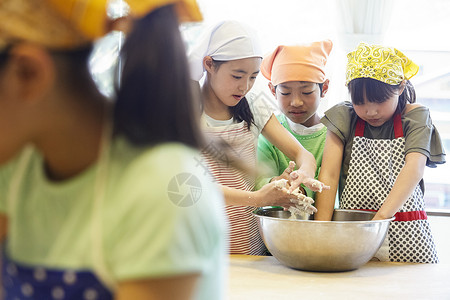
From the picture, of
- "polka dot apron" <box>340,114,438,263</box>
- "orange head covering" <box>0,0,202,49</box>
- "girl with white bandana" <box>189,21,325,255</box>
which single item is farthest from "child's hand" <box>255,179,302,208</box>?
"orange head covering" <box>0,0,202,49</box>

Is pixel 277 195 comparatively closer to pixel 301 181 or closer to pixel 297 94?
pixel 301 181

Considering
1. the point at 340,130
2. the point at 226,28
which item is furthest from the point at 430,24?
the point at 226,28

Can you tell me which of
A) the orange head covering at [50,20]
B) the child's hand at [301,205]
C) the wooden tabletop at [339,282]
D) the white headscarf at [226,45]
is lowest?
the wooden tabletop at [339,282]

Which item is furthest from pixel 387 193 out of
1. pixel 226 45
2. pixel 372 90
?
pixel 226 45

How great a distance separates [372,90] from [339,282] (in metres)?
0.57

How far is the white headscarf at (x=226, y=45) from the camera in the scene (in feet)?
5.24

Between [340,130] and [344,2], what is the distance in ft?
2.72

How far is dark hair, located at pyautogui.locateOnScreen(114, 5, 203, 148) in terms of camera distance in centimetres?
48

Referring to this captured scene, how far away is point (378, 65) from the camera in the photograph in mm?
1556

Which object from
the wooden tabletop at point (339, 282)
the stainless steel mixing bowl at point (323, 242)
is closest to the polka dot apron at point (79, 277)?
the wooden tabletop at point (339, 282)

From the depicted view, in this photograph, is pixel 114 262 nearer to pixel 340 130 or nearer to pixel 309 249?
pixel 309 249

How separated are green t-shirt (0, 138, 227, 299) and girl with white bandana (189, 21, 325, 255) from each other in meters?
1.00

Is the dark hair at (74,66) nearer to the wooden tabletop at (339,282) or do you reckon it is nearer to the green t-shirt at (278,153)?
the wooden tabletop at (339,282)

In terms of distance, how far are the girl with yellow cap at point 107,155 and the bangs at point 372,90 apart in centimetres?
113
